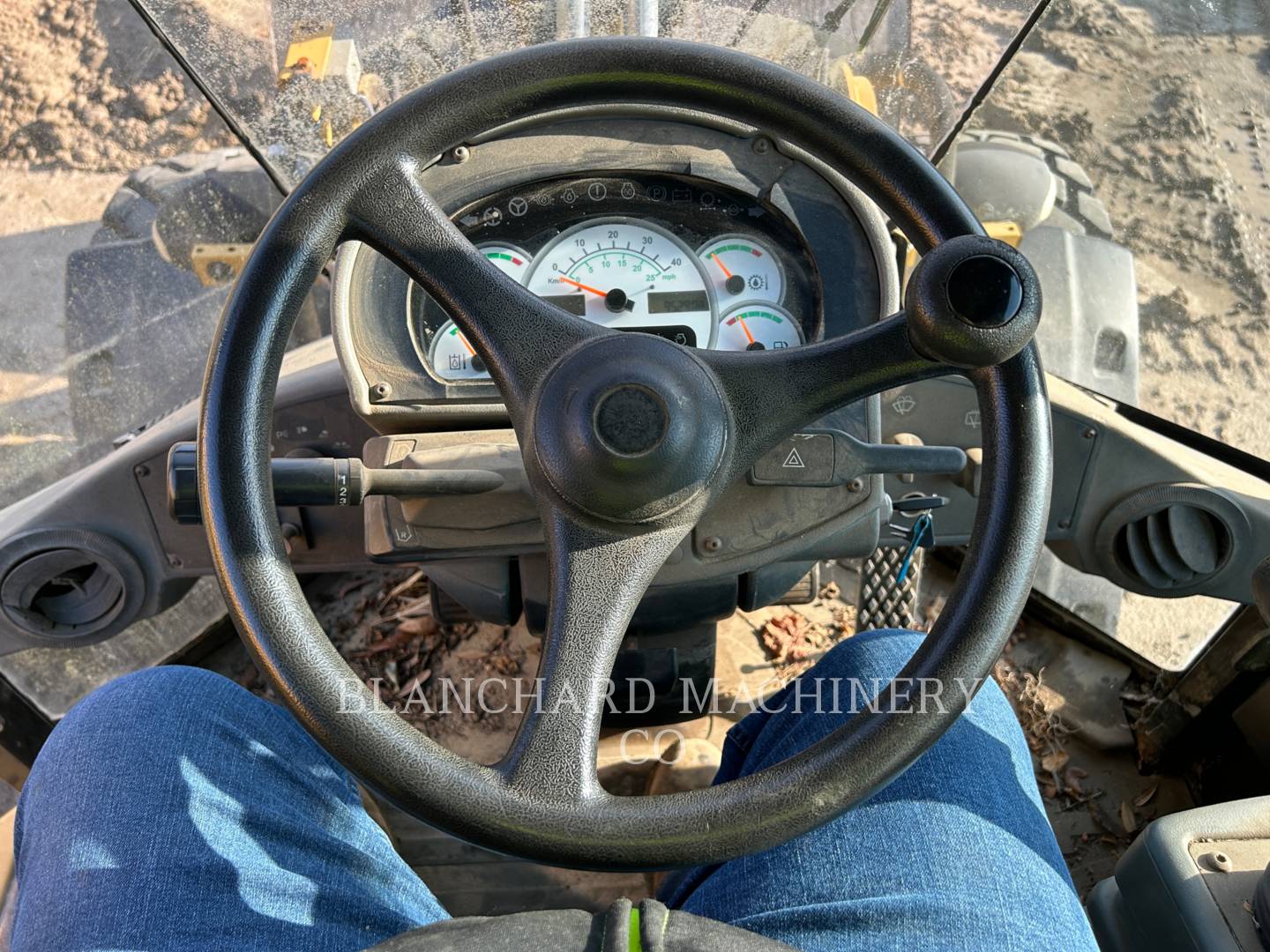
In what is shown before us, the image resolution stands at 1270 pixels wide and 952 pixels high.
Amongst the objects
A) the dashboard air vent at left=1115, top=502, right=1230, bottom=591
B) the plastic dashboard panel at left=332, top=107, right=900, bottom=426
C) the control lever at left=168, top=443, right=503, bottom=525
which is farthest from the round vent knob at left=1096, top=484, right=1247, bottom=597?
the control lever at left=168, top=443, right=503, bottom=525

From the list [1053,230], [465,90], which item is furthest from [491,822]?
[1053,230]

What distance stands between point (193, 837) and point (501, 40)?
3.35ft

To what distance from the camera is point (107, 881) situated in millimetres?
956

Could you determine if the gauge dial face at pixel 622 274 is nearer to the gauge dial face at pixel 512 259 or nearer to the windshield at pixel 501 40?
the gauge dial face at pixel 512 259

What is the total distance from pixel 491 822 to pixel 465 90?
2.08 feet

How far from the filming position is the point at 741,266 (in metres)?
1.24

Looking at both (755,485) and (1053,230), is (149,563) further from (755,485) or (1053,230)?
(1053,230)

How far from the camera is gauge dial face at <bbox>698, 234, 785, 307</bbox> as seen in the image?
124cm

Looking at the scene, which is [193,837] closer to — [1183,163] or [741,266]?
[741,266]

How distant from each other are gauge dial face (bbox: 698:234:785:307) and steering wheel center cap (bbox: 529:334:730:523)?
14.7 inches

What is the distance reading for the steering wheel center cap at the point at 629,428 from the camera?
33.3 inches

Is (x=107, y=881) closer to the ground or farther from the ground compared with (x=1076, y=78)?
closer to the ground

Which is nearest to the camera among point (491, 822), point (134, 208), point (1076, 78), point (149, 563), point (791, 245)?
point (491, 822)

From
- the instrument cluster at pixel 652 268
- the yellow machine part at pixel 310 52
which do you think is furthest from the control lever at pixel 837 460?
the yellow machine part at pixel 310 52
